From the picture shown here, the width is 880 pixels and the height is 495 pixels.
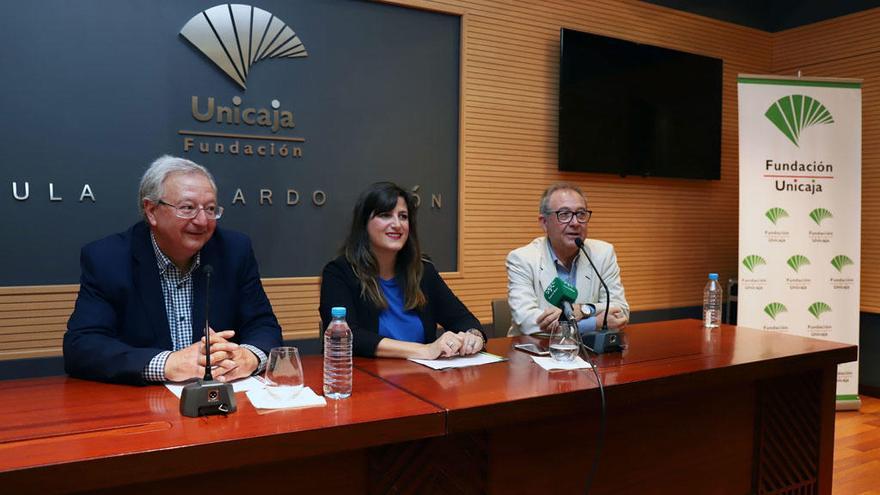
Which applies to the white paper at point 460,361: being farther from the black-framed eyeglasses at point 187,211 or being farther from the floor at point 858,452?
the floor at point 858,452

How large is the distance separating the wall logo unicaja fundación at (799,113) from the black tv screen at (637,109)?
23.5 inches

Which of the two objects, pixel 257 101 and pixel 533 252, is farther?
pixel 257 101

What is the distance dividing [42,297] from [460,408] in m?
2.50

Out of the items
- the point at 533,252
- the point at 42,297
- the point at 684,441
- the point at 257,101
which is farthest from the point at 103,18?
the point at 684,441

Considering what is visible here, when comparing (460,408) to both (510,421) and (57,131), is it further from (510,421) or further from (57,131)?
(57,131)

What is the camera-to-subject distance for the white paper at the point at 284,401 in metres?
1.64

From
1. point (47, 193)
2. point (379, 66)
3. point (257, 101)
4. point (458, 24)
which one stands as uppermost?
point (458, 24)

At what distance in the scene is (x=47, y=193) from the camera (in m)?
3.12

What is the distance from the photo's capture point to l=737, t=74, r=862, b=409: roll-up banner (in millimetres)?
4566

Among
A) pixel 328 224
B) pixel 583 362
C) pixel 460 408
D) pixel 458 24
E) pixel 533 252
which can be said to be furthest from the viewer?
pixel 458 24

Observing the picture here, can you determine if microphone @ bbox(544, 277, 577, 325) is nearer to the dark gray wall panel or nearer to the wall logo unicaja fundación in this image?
the dark gray wall panel

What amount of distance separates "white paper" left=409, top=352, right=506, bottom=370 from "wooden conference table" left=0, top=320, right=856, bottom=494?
2.0 inches

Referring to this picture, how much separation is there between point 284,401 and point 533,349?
108cm

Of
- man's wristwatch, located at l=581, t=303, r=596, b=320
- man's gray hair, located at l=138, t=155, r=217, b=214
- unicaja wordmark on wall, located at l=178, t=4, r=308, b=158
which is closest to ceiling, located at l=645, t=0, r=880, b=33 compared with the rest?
unicaja wordmark on wall, located at l=178, t=4, r=308, b=158
